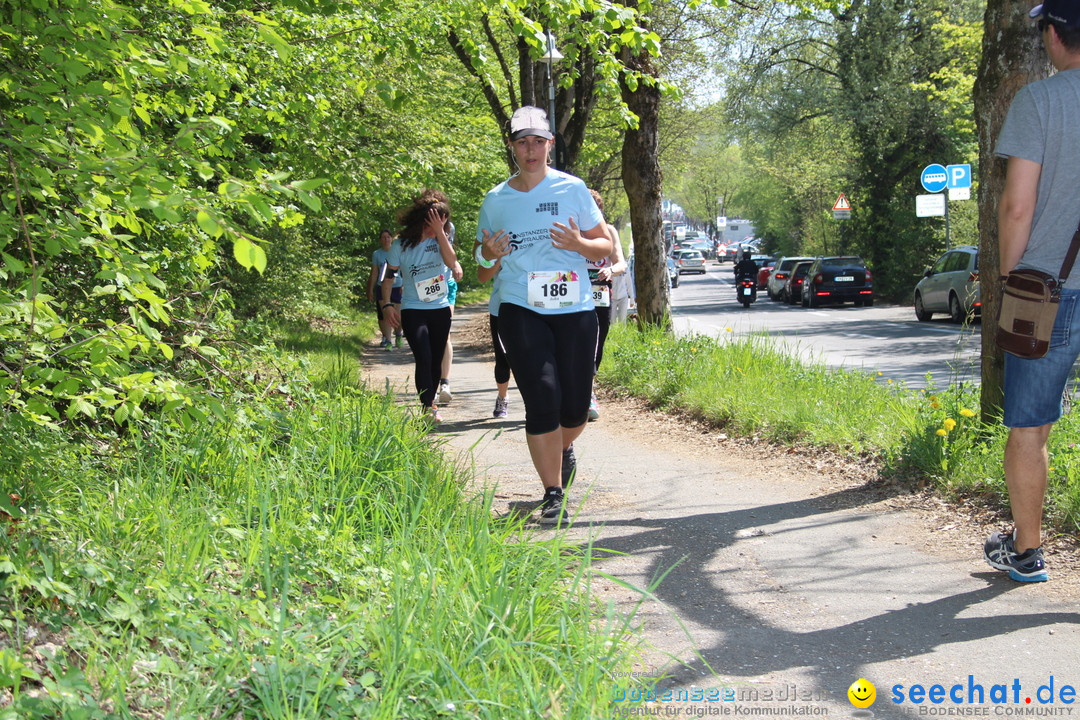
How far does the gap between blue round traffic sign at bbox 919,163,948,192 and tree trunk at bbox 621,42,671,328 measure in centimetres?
1200

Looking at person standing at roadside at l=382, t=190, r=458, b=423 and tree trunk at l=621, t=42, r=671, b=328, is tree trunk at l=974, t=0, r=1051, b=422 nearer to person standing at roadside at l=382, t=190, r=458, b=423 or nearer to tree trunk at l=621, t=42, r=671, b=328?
person standing at roadside at l=382, t=190, r=458, b=423

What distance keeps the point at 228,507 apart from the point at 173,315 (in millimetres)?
2352

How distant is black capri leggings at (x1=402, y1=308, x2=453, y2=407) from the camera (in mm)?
8156

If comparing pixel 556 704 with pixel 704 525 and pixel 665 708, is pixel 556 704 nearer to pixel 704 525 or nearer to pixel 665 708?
pixel 665 708

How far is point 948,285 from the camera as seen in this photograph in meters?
22.4

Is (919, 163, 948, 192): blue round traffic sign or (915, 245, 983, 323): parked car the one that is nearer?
(915, 245, 983, 323): parked car

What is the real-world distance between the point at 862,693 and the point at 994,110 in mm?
3829

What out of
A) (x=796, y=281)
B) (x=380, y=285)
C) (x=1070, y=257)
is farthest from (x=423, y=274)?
(x=796, y=281)

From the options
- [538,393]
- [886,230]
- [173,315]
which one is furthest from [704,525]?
[886,230]

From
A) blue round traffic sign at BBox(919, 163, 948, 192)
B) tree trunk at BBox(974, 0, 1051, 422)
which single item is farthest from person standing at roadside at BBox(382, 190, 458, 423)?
blue round traffic sign at BBox(919, 163, 948, 192)

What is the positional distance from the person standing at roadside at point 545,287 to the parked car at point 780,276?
32078mm

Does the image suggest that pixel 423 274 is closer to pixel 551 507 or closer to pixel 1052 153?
pixel 551 507

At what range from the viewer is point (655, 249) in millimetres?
13227

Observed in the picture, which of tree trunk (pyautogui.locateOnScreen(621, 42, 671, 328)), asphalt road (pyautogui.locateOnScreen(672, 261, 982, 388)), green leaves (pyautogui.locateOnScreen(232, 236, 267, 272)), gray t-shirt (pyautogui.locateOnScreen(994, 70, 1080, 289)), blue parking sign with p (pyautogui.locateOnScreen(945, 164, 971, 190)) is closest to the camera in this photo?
green leaves (pyautogui.locateOnScreen(232, 236, 267, 272))
